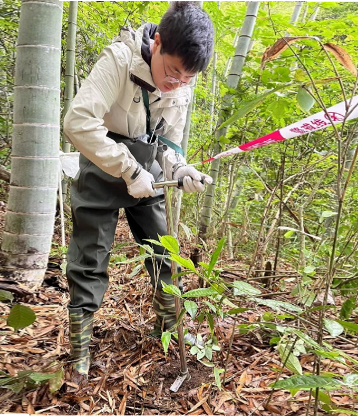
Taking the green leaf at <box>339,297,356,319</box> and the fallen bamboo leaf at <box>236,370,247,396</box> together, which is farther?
the fallen bamboo leaf at <box>236,370,247,396</box>

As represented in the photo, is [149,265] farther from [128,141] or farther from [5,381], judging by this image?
[5,381]

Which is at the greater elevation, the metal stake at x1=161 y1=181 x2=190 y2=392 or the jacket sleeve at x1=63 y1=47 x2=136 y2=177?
the jacket sleeve at x1=63 y1=47 x2=136 y2=177

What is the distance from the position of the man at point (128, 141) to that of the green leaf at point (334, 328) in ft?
2.71

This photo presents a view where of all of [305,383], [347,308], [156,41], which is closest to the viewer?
[305,383]

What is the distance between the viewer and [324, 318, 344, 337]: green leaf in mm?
900

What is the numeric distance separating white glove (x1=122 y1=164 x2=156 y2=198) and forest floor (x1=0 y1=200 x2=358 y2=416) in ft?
1.13

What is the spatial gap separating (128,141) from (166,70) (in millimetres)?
393

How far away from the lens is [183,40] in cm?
125

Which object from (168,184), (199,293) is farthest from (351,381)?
(168,184)

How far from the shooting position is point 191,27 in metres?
1.22

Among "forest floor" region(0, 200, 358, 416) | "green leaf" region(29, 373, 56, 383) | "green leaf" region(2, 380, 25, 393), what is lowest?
"forest floor" region(0, 200, 358, 416)

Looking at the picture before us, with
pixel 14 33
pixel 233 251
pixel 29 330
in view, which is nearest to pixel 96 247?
pixel 29 330

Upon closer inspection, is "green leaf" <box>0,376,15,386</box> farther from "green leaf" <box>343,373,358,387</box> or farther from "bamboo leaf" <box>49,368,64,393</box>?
"green leaf" <box>343,373,358,387</box>

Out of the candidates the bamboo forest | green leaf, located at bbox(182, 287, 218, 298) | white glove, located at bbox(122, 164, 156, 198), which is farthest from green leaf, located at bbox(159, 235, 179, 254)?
white glove, located at bbox(122, 164, 156, 198)
